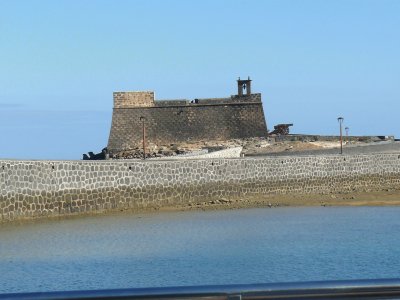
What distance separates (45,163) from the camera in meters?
22.4

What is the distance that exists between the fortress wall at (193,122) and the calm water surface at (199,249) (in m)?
21.9

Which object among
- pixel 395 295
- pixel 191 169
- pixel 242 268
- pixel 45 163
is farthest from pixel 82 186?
pixel 395 295

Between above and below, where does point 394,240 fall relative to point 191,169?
below

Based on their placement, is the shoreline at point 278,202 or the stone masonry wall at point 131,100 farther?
the stone masonry wall at point 131,100

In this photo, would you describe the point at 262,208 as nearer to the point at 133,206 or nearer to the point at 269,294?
the point at 133,206

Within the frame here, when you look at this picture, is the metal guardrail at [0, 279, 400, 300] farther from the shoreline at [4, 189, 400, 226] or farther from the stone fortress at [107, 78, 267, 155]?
the stone fortress at [107, 78, 267, 155]

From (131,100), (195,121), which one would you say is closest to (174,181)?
(195,121)

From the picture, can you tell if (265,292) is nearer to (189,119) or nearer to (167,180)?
(167,180)

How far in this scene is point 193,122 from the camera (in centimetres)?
4703

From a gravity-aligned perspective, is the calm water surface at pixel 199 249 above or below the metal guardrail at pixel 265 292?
below

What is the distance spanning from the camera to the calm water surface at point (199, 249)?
14.1 m

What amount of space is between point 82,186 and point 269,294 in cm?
2103

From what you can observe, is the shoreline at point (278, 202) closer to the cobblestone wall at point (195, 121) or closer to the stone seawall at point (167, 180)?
the stone seawall at point (167, 180)

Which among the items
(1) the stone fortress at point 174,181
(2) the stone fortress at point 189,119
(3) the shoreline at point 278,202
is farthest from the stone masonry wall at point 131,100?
(3) the shoreline at point 278,202
